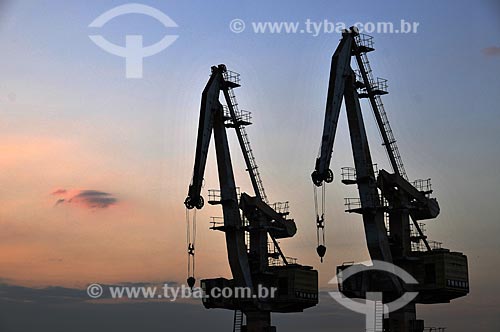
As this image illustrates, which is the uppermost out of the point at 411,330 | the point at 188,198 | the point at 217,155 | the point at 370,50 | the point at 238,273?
the point at 370,50

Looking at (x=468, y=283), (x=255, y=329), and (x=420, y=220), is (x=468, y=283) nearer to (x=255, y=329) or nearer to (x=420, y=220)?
(x=420, y=220)

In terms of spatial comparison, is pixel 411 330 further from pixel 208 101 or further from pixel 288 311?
pixel 208 101

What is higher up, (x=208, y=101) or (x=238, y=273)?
(x=208, y=101)

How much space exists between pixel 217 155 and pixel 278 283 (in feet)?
40.2

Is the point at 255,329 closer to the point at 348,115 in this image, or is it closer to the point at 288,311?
the point at 288,311

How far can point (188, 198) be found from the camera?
72.2m

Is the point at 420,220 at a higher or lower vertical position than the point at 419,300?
higher

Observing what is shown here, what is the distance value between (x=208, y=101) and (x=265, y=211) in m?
10.8

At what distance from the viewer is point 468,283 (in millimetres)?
72688

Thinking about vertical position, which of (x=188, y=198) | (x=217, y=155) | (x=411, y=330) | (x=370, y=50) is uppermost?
(x=370, y=50)

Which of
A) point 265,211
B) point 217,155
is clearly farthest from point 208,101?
point 265,211

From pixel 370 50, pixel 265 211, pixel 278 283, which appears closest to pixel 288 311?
pixel 278 283

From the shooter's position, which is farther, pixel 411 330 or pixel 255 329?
pixel 255 329

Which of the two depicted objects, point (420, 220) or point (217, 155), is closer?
point (420, 220)
